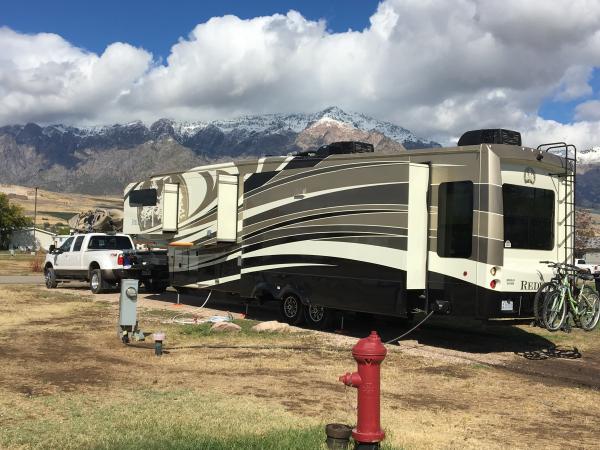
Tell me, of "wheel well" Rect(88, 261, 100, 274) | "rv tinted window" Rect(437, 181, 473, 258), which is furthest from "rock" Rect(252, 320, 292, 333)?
"wheel well" Rect(88, 261, 100, 274)

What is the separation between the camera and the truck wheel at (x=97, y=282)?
18.2 metres

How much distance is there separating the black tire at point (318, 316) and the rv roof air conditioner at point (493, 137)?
3.82 meters

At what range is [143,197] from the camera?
16109mm

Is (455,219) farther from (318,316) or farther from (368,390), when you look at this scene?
(368,390)

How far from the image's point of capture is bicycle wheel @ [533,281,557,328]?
947cm

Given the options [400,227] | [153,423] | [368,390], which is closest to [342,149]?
[400,227]

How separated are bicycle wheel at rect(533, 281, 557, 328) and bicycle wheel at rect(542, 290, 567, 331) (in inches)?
2.6

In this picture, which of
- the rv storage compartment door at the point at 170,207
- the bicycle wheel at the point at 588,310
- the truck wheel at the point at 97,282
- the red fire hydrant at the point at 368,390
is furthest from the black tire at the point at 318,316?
the truck wheel at the point at 97,282

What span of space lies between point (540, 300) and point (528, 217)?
1327 mm

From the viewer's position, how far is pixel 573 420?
6.45m

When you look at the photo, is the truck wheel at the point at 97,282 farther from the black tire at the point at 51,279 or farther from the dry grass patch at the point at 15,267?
the dry grass patch at the point at 15,267

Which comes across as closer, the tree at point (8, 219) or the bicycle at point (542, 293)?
the bicycle at point (542, 293)

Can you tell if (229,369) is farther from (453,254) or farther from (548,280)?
(548,280)

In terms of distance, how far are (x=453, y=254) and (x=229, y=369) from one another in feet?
12.7
